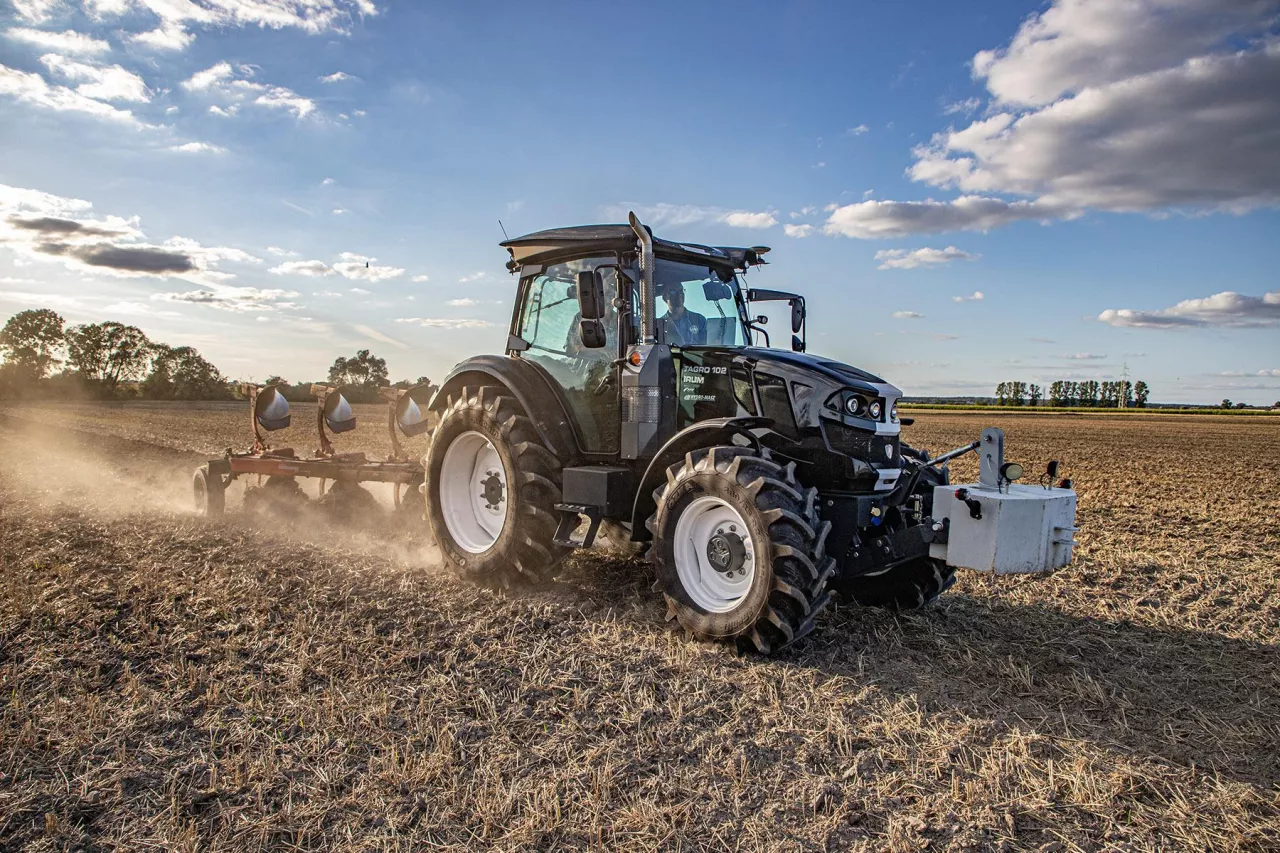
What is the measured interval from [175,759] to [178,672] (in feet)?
3.67

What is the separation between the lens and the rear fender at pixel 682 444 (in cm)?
537

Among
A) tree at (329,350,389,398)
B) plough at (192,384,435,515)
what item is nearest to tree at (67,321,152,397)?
tree at (329,350,389,398)

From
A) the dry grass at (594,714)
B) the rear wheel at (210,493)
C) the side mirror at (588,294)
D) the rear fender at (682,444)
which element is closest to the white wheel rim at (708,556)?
the dry grass at (594,714)

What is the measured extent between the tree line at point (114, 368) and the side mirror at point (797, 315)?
86.3 feet

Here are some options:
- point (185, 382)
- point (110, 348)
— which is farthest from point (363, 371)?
point (110, 348)

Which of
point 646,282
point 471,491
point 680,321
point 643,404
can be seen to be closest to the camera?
point 646,282

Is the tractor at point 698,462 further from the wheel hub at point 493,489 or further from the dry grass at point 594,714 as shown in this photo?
the dry grass at point 594,714

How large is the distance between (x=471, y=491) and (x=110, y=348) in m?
58.2

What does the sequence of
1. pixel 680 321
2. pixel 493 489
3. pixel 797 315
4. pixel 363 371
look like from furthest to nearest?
pixel 363 371, pixel 797 315, pixel 493 489, pixel 680 321

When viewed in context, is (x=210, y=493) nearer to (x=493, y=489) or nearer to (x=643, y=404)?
(x=493, y=489)

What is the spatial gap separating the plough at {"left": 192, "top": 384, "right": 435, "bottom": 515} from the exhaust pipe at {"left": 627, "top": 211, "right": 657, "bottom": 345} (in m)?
3.93

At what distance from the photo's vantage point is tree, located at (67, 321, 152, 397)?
53.4 m

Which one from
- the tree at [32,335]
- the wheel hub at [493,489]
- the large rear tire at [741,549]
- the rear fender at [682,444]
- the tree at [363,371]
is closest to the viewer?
the large rear tire at [741,549]

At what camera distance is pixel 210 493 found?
9.70 metres
